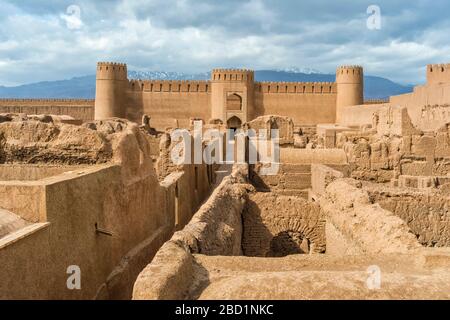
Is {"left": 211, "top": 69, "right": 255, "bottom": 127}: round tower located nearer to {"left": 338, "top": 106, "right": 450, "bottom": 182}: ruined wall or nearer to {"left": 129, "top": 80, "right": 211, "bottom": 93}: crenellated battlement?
{"left": 129, "top": 80, "right": 211, "bottom": 93}: crenellated battlement

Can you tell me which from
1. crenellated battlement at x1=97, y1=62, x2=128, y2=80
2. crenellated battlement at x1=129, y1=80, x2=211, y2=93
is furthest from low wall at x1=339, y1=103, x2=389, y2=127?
crenellated battlement at x1=97, y1=62, x2=128, y2=80

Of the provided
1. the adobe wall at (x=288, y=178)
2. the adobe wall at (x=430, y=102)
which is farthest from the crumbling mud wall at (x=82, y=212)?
the adobe wall at (x=430, y=102)

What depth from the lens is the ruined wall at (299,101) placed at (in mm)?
42688

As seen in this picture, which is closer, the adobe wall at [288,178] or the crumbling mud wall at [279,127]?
the adobe wall at [288,178]

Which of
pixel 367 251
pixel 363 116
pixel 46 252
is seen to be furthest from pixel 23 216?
pixel 363 116

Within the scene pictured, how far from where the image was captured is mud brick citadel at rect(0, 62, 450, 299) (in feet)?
11.6

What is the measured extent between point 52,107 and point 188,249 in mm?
43238

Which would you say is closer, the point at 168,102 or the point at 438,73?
the point at 438,73

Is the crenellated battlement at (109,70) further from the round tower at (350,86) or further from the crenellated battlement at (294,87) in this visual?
the round tower at (350,86)

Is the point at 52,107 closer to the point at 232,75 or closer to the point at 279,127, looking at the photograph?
the point at 232,75

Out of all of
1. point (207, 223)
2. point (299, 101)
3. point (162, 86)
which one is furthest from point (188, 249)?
point (299, 101)

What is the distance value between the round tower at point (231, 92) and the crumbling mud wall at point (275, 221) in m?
31.6

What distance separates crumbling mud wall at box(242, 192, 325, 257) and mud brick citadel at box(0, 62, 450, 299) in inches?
0.8

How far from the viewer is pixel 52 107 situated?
4425 centimetres
